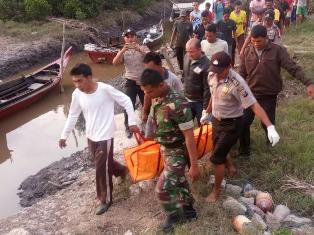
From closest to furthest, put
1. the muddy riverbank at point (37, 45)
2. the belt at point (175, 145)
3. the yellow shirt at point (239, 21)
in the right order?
1. the belt at point (175, 145)
2. the yellow shirt at point (239, 21)
3. the muddy riverbank at point (37, 45)

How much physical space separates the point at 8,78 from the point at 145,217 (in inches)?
496

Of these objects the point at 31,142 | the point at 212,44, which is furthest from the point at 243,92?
the point at 31,142

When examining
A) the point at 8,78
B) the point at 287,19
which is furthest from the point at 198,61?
the point at 8,78

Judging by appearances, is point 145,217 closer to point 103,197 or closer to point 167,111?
point 103,197

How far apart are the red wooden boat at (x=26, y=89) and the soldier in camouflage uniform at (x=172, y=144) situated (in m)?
8.30

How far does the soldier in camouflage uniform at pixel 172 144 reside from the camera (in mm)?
4094

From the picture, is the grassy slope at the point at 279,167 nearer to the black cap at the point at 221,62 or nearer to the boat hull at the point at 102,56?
the black cap at the point at 221,62

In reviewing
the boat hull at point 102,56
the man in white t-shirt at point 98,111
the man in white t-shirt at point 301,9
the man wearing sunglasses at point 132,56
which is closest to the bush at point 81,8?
the boat hull at point 102,56

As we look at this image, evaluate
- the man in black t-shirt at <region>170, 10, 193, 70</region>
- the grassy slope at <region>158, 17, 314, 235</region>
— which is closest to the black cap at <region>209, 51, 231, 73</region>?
the grassy slope at <region>158, 17, 314, 235</region>

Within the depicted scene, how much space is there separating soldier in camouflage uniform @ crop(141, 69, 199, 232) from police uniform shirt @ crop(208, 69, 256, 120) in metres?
0.69

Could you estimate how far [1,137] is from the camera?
11477 millimetres

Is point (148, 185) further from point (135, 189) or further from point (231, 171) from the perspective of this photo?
point (231, 171)

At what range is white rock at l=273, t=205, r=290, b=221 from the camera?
487 centimetres

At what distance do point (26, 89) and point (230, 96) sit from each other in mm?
9999
